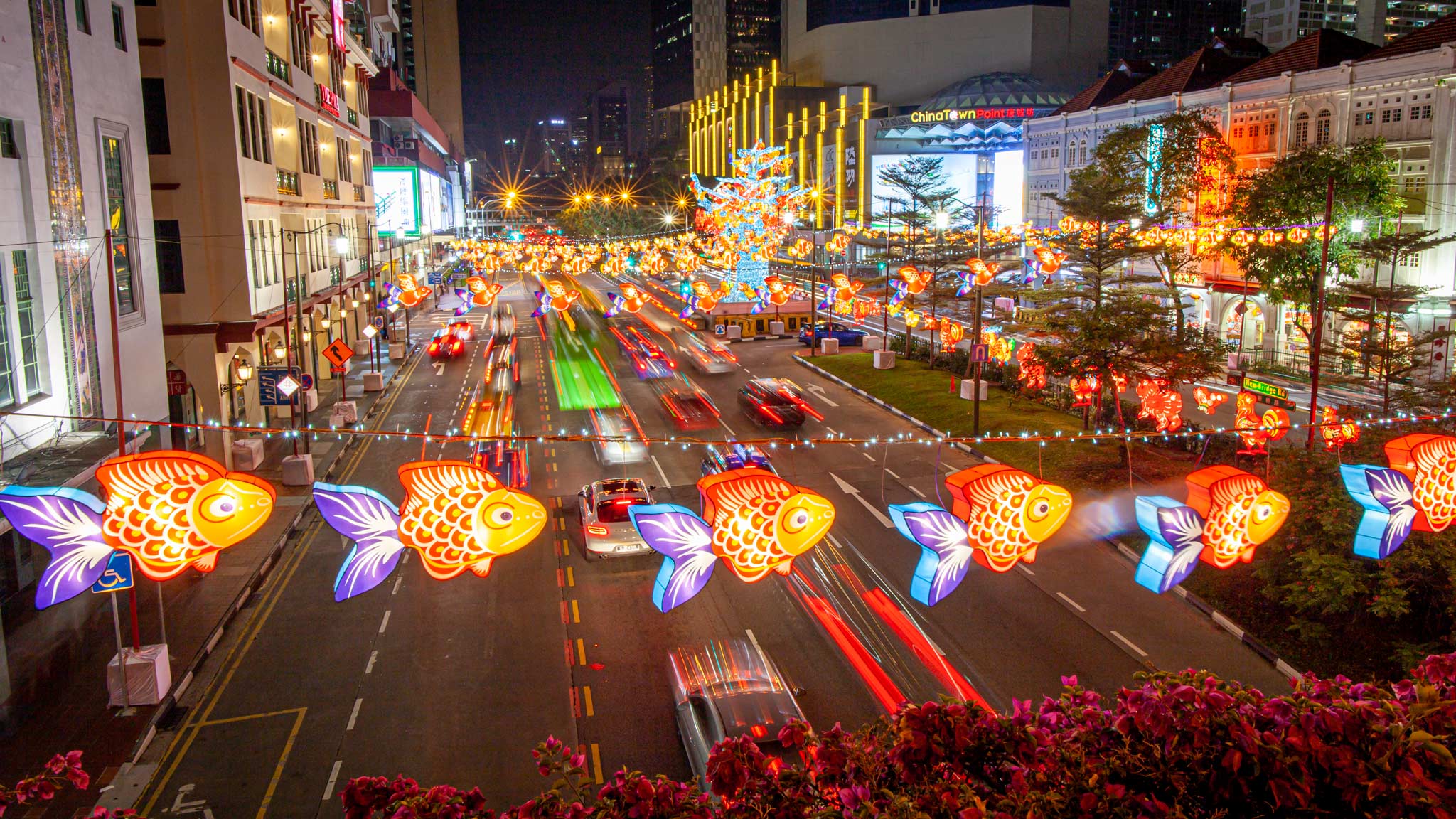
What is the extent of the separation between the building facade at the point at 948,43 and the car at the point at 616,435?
91.1 meters

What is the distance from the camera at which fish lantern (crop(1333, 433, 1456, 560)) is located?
1283 centimetres

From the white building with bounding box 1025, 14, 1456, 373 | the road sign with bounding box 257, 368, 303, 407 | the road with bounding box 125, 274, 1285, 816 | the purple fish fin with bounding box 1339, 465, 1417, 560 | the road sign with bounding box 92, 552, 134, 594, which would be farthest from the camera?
the white building with bounding box 1025, 14, 1456, 373

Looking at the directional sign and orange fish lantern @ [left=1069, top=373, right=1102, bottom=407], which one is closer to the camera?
orange fish lantern @ [left=1069, top=373, right=1102, bottom=407]

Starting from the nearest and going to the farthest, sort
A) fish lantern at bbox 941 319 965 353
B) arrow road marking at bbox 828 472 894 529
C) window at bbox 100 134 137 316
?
window at bbox 100 134 137 316 → arrow road marking at bbox 828 472 894 529 → fish lantern at bbox 941 319 965 353

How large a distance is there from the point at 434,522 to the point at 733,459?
16.4 m

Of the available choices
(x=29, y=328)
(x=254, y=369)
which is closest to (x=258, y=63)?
(x=254, y=369)

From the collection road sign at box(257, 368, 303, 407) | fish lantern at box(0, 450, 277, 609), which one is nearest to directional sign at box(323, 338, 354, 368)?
road sign at box(257, 368, 303, 407)

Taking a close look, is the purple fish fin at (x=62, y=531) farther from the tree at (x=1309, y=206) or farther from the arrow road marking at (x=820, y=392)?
the tree at (x=1309, y=206)

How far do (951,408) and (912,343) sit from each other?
1493 cm

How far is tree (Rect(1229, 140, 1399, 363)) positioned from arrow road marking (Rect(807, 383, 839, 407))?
18.3 metres

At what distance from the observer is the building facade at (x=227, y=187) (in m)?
29.9

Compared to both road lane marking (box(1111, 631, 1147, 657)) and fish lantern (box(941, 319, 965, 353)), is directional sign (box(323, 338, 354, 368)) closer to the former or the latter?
fish lantern (box(941, 319, 965, 353))

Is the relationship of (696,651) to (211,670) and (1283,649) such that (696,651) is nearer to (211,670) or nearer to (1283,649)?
(211,670)

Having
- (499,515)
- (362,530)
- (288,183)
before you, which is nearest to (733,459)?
(499,515)
